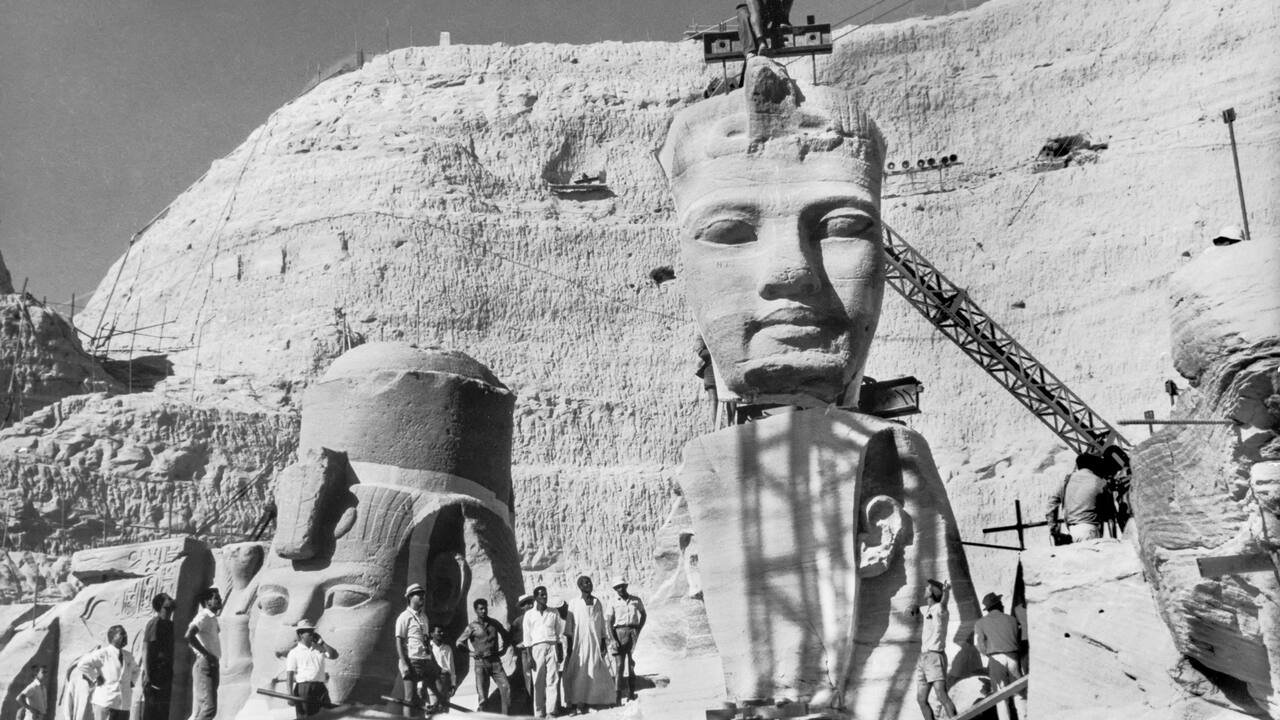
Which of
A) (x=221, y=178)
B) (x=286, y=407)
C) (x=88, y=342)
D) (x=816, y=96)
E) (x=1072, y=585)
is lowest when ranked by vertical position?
(x=1072, y=585)

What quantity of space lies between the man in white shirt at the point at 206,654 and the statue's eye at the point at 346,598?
888mm

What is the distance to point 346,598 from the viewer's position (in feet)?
44.3

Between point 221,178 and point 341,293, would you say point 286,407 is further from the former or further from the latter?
point 221,178

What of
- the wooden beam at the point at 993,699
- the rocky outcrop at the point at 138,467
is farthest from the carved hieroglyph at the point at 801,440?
the rocky outcrop at the point at 138,467

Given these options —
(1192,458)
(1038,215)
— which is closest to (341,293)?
(1038,215)

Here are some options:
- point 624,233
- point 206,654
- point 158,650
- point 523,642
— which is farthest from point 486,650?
point 624,233

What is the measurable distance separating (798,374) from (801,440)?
0.54 m

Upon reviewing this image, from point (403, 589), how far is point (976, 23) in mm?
44960

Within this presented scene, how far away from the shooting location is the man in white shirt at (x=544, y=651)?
12.4 m

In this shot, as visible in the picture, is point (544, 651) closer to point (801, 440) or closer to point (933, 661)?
point (801, 440)

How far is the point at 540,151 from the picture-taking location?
57.0 metres

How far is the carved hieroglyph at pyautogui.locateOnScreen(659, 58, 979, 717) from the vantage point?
964cm

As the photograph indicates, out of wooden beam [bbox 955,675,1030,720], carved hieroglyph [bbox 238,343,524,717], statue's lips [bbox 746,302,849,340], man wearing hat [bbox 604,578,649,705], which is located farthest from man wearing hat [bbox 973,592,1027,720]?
carved hieroglyph [bbox 238,343,524,717]

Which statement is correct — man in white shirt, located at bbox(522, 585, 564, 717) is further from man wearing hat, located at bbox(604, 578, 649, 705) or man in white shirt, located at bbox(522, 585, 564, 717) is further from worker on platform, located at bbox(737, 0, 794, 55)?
worker on platform, located at bbox(737, 0, 794, 55)
